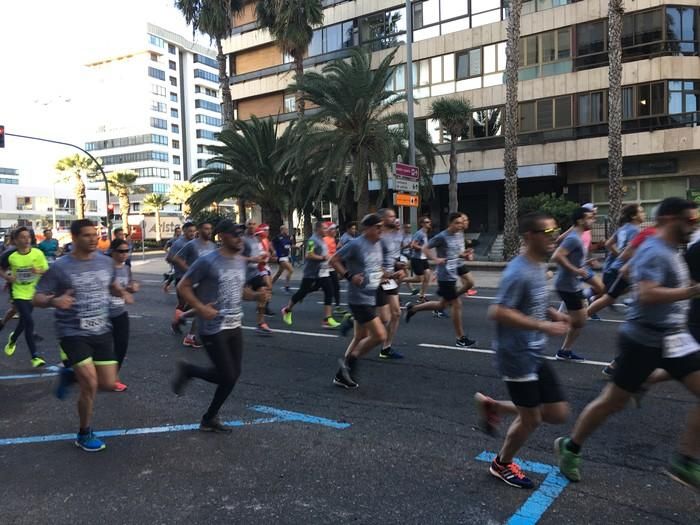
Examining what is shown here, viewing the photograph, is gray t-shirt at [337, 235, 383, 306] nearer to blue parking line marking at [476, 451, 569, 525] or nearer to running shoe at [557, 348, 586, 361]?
blue parking line marking at [476, 451, 569, 525]

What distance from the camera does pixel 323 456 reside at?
4195 millimetres

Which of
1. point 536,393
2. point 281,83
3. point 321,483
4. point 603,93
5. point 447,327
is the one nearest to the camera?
point 536,393

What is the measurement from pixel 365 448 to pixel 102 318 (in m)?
2.26

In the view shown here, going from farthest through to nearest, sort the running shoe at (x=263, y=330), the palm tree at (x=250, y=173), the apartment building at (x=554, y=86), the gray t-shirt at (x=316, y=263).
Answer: the palm tree at (x=250, y=173), the apartment building at (x=554, y=86), the gray t-shirt at (x=316, y=263), the running shoe at (x=263, y=330)

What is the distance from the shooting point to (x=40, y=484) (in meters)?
3.83

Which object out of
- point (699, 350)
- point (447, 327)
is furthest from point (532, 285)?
point (447, 327)

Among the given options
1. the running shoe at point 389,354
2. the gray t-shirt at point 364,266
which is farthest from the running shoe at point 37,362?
the running shoe at point 389,354

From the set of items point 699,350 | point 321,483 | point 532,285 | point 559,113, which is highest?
point 559,113

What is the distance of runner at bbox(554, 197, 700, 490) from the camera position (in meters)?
3.35

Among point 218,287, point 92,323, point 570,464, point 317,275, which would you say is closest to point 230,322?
point 218,287

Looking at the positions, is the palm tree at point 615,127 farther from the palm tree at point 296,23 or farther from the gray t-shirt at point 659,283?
the gray t-shirt at point 659,283

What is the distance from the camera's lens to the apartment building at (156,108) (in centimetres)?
9712

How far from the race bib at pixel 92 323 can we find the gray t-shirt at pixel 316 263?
582 cm

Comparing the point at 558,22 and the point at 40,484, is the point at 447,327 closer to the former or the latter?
the point at 40,484
